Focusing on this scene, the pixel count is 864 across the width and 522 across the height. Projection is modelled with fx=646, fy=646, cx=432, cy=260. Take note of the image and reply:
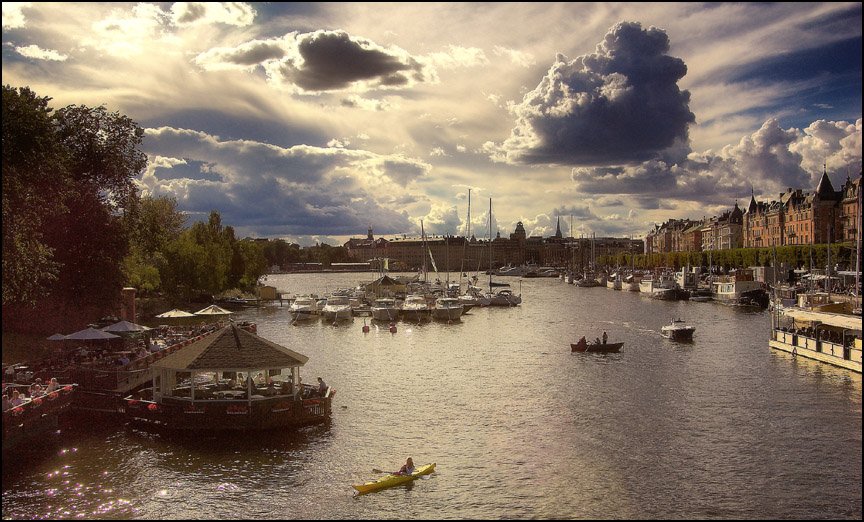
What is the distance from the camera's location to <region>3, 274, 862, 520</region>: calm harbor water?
2284 cm

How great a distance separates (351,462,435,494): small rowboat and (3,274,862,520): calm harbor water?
12.3 inches

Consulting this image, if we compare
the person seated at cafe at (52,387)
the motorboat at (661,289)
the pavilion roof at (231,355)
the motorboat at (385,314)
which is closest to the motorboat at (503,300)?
the motorboat at (385,314)

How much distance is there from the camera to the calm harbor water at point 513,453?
22844 millimetres

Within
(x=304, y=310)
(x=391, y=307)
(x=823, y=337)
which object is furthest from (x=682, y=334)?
(x=304, y=310)

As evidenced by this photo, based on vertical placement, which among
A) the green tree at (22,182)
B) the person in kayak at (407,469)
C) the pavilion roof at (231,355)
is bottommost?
the person in kayak at (407,469)

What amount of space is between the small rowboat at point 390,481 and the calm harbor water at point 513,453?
31cm

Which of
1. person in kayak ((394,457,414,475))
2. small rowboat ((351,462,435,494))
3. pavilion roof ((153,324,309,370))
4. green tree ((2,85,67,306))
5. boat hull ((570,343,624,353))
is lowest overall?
small rowboat ((351,462,435,494))

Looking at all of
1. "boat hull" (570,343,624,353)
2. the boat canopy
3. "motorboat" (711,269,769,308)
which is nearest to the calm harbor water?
the boat canopy

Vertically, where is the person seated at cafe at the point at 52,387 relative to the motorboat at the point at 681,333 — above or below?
above

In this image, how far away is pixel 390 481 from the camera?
80.6 feet

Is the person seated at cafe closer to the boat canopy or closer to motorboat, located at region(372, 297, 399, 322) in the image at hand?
the boat canopy

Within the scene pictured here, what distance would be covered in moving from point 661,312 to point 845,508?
242 ft

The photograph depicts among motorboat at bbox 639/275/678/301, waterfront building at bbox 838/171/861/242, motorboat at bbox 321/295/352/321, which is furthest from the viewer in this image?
waterfront building at bbox 838/171/861/242

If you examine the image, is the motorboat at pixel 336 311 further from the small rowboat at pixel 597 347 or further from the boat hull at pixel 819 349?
the boat hull at pixel 819 349
